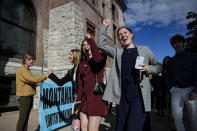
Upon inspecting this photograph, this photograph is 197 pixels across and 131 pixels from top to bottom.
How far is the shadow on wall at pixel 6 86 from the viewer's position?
21.0ft

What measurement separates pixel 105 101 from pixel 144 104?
0.59 m

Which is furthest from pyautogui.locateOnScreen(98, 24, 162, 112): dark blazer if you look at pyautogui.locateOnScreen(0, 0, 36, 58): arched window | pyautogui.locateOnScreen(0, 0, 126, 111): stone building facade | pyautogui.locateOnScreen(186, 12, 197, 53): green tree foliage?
pyautogui.locateOnScreen(186, 12, 197, 53): green tree foliage

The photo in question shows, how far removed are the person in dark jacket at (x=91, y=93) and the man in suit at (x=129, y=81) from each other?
6.2 inches

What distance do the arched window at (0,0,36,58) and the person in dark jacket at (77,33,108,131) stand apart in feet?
20.9

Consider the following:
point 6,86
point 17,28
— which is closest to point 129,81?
point 6,86

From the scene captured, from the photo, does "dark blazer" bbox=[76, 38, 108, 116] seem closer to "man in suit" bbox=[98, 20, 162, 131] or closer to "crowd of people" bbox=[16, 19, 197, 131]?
"crowd of people" bbox=[16, 19, 197, 131]

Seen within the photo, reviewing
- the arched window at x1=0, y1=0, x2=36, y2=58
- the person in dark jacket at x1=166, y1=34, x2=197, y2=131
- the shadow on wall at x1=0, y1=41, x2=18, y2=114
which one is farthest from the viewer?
the arched window at x1=0, y1=0, x2=36, y2=58

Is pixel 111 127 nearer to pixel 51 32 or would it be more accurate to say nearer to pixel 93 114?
pixel 93 114

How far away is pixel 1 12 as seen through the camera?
22.9 feet

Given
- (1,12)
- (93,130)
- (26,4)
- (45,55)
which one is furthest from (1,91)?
(93,130)

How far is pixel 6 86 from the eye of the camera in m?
6.66

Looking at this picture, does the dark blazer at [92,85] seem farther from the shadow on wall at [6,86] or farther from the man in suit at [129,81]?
the shadow on wall at [6,86]

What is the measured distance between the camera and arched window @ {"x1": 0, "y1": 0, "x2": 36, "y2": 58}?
705 centimetres

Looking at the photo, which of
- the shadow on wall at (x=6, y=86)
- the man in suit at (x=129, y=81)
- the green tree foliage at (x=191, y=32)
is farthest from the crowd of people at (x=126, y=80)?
the green tree foliage at (x=191, y=32)
